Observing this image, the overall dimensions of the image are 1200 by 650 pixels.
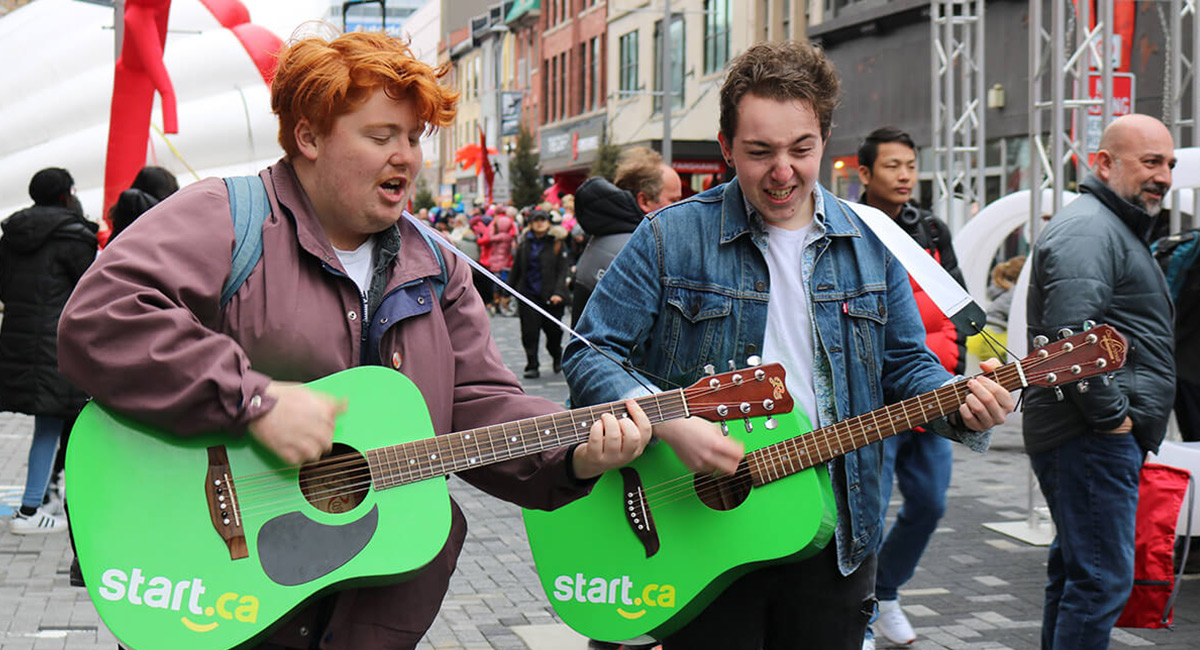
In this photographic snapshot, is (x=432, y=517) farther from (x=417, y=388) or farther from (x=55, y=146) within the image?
(x=55, y=146)

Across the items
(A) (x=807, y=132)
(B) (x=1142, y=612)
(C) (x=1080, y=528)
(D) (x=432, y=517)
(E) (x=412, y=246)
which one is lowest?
(B) (x=1142, y=612)

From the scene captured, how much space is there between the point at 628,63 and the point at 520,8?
1718cm

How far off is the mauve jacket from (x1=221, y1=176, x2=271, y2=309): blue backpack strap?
2 cm

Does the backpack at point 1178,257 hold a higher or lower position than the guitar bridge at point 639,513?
higher

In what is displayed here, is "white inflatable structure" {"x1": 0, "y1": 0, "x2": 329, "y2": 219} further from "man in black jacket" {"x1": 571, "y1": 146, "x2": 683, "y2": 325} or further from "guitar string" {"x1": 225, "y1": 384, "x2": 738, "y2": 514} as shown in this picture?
"guitar string" {"x1": 225, "y1": 384, "x2": 738, "y2": 514}

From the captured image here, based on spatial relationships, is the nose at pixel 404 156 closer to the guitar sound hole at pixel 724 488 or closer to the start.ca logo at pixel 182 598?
the start.ca logo at pixel 182 598

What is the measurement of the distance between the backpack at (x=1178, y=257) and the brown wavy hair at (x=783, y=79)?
334 cm

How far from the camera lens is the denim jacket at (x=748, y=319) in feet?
10.7

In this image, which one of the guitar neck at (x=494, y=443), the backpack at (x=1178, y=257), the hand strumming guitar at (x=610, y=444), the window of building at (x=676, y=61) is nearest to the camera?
the guitar neck at (x=494, y=443)

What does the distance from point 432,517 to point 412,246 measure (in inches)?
21.7

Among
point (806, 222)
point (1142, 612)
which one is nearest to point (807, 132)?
point (806, 222)

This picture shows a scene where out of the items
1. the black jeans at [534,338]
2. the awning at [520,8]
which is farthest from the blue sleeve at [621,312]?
the awning at [520,8]

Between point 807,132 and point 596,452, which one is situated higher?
point 807,132

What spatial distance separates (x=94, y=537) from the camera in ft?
8.34
